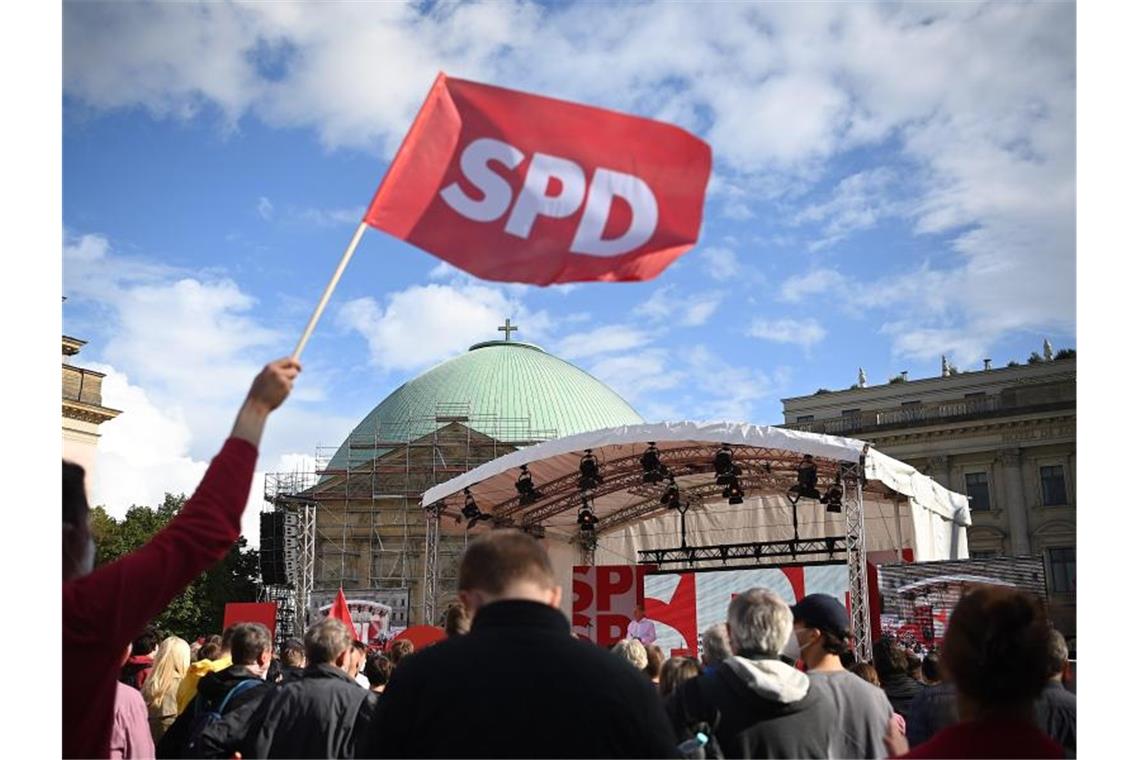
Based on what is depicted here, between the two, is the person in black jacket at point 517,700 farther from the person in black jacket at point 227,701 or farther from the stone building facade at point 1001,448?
the stone building facade at point 1001,448

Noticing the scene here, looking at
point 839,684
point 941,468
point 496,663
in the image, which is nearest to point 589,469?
point 839,684

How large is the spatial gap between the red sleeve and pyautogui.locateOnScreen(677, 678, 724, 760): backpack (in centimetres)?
178

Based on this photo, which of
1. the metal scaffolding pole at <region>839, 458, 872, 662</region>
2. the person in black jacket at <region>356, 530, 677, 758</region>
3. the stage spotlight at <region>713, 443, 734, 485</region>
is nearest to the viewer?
the person in black jacket at <region>356, 530, 677, 758</region>

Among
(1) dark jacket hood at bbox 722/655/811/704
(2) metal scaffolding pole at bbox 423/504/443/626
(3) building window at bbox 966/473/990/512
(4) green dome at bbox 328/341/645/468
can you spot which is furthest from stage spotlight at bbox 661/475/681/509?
(3) building window at bbox 966/473/990/512

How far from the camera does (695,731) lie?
12.5 ft

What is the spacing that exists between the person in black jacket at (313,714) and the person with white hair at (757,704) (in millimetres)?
1774

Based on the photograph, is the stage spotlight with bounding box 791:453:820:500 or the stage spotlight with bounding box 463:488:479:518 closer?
the stage spotlight with bounding box 791:453:820:500

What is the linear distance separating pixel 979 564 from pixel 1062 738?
10.1 m

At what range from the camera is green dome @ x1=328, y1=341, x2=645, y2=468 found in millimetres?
54219

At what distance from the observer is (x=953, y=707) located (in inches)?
104

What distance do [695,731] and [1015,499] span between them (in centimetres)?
4806

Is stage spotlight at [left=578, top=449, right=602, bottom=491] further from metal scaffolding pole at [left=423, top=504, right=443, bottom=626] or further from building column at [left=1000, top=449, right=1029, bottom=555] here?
building column at [left=1000, top=449, right=1029, bottom=555]

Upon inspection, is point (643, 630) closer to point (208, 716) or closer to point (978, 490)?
point (208, 716)

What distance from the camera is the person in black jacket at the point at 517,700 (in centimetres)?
250
